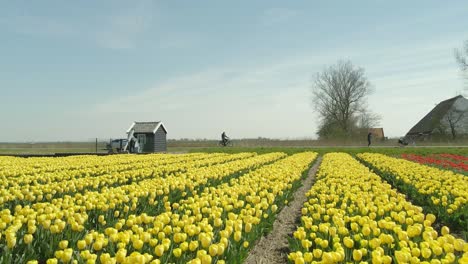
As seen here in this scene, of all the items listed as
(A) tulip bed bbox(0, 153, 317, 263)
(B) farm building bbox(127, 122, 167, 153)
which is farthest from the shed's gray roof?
(A) tulip bed bbox(0, 153, 317, 263)

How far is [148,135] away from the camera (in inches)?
1511

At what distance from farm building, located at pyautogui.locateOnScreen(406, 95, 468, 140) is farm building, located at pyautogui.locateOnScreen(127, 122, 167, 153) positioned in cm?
3502

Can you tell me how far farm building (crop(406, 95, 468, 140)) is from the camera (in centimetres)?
4909

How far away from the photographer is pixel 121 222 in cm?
472

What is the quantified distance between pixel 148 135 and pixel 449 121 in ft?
126

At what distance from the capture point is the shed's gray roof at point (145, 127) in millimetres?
38450

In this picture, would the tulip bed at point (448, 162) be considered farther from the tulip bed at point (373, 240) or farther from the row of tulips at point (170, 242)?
the row of tulips at point (170, 242)

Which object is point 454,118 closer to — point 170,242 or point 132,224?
point 132,224

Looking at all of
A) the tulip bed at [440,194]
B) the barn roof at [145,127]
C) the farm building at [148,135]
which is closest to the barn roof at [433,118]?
the farm building at [148,135]

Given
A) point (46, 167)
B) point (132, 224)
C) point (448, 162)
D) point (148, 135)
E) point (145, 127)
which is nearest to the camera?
point (132, 224)

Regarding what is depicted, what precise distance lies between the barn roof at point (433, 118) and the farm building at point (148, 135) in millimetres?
36593

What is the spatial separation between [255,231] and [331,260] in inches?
89.7

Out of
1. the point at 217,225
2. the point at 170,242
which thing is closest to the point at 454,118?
the point at 217,225

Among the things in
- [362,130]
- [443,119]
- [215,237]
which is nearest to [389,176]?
[215,237]
